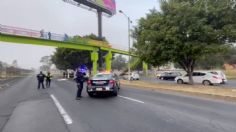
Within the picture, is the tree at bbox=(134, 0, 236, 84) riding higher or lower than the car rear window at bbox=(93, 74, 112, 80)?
higher

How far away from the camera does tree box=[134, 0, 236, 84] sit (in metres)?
24.7

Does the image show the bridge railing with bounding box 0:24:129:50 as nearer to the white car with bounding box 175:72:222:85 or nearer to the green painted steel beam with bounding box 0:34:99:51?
the green painted steel beam with bounding box 0:34:99:51

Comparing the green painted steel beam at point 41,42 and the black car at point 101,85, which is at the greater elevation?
the green painted steel beam at point 41,42

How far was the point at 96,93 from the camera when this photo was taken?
19.4 m

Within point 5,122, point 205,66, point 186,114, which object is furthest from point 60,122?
point 205,66

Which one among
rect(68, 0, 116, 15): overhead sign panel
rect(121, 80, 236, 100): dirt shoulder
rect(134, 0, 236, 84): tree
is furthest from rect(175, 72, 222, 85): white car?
rect(68, 0, 116, 15): overhead sign panel

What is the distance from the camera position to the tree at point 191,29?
2470cm

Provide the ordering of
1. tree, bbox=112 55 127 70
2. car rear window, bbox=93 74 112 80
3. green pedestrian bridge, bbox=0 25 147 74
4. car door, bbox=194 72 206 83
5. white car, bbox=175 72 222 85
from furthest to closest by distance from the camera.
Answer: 1. tree, bbox=112 55 127 70
2. green pedestrian bridge, bbox=0 25 147 74
3. car door, bbox=194 72 206 83
4. white car, bbox=175 72 222 85
5. car rear window, bbox=93 74 112 80

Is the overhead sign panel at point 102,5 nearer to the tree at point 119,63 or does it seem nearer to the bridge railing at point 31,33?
the bridge railing at point 31,33

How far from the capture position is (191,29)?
24609mm

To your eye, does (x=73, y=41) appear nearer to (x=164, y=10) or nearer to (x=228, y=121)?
(x=164, y=10)

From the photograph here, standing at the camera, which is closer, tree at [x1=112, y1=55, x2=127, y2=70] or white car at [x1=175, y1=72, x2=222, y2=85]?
white car at [x1=175, y1=72, x2=222, y2=85]

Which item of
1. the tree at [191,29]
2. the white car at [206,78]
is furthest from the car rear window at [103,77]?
the white car at [206,78]

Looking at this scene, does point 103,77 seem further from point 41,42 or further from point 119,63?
point 119,63
